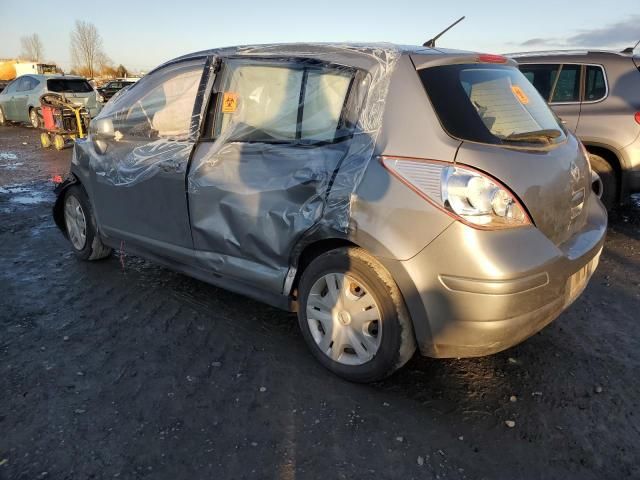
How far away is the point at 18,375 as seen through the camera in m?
2.81

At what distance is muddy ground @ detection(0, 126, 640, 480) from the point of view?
2180 mm

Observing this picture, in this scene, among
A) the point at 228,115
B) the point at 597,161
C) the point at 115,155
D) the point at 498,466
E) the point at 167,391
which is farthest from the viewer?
the point at 597,161

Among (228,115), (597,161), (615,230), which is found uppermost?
(228,115)

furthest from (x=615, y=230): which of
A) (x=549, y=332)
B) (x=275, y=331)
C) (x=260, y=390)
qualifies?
(x=260, y=390)

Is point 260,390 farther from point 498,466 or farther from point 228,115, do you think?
point 228,115

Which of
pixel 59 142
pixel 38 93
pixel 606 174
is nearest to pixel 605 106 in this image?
pixel 606 174

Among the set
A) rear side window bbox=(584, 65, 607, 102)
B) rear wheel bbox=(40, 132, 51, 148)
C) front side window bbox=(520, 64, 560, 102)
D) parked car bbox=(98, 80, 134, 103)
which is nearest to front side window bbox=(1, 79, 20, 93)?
parked car bbox=(98, 80, 134, 103)

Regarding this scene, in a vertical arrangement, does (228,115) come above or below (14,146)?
above

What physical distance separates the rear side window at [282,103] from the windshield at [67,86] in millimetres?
13513

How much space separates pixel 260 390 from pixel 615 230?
4505 millimetres

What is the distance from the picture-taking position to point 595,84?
541 cm

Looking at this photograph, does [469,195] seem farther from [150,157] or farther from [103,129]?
[103,129]

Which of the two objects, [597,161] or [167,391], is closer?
[167,391]

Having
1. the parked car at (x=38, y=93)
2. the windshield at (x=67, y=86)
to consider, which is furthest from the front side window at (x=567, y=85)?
the windshield at (x=67, y=86)
